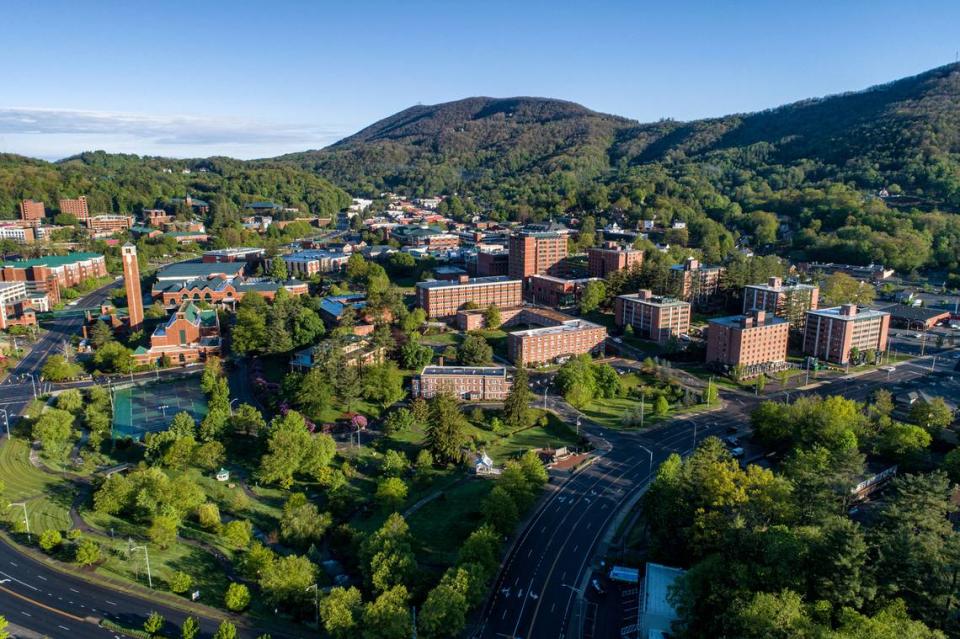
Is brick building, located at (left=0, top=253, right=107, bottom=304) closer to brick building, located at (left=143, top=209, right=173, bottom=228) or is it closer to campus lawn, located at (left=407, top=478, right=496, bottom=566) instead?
brick building, located at (left=143, top=209, right=173, bottom=228)

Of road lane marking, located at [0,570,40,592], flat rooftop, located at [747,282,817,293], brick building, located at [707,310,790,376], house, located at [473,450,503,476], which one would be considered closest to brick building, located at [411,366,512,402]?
house, located at [473,450,503,476]

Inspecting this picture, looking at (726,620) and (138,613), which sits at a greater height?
(726,620)

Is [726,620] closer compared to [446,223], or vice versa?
[726,620]

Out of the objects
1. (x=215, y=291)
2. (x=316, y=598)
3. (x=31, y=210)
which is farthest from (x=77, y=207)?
(x=316, y=598)

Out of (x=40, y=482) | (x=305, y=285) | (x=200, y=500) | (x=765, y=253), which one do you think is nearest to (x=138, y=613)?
(x=200, y=500)

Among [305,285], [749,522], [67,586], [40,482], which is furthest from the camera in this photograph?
[305,285]

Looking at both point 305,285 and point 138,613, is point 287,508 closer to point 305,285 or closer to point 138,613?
point 138,613

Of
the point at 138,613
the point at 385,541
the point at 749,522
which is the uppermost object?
the point at 749,522
